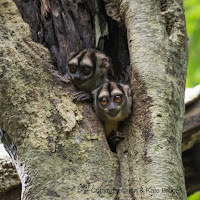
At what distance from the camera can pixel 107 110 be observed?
4410 mm

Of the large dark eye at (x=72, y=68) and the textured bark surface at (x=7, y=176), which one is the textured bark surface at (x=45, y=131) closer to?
the large dark eye at (x=72, y=68)

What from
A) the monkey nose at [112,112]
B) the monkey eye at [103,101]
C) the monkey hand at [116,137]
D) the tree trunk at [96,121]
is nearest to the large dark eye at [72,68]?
the monkey eye at [103,101]

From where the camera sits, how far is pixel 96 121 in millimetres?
3695

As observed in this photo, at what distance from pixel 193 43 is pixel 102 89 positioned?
5.82ft

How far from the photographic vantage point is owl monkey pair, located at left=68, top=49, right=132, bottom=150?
4.10 m

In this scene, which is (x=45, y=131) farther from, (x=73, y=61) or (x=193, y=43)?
(x=193, y=43)

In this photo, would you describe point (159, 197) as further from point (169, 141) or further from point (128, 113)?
point (128, 113)

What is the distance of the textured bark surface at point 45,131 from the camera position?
323 centimetres

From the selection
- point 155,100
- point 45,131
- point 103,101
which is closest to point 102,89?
point 103,101

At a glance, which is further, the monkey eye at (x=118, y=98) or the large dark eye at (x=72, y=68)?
the large dark eye at (x=72, y=68)

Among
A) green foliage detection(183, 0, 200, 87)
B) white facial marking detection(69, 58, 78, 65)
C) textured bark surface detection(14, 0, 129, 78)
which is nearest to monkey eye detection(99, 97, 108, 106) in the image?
textured bark surface detection(14, 0, 129, 78)

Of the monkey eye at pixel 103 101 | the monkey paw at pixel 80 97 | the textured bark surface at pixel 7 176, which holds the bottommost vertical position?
the textured bark surface at pixel 7 176

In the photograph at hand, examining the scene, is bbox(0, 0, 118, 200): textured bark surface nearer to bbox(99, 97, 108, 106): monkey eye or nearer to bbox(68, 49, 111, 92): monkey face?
bbox(99, 97, 108, 106): monkey eye

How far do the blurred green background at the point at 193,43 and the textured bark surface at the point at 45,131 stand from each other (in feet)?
7.22
